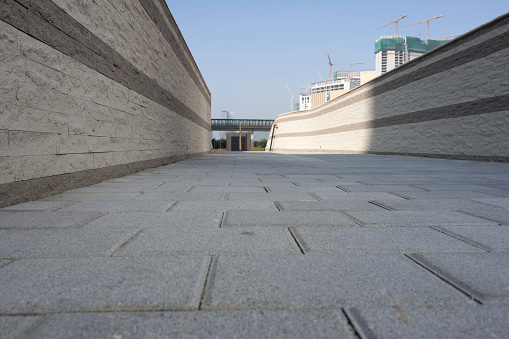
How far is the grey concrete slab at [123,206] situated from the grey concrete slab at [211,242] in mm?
726

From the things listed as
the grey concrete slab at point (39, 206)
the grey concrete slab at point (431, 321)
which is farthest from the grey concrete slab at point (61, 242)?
the grey concrete slab at point (431, 321)

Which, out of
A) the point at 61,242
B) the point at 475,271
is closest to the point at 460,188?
the point at 475,271

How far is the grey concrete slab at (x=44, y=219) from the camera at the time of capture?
210cm

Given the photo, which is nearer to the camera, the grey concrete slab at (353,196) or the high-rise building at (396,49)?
the grey concrete slab at (353,196)

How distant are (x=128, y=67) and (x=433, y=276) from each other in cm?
589

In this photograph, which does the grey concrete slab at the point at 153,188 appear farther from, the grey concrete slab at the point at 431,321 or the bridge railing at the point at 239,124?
the bridge railing at the point at 239,124

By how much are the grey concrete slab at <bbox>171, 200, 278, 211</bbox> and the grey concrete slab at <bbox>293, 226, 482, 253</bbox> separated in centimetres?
74

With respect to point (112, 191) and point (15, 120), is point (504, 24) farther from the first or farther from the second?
point (15, 120)

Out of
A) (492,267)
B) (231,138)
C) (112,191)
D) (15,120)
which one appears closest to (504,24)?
(492,267)

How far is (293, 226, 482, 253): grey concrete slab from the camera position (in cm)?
163

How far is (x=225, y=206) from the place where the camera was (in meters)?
2.78

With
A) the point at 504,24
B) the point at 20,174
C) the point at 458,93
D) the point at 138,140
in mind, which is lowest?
the point at 20,174

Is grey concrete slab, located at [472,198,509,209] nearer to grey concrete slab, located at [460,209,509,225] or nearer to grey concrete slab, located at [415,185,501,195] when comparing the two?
grey concrete slab, located at [460,209,509,225]

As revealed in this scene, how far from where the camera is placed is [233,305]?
1060mm
